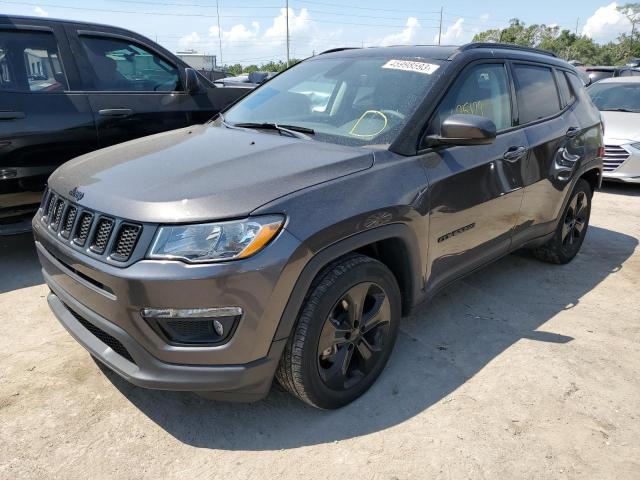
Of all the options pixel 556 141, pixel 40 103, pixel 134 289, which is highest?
pixel 40 103

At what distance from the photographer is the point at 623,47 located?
61625mm

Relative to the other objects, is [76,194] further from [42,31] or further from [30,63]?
[42,31]

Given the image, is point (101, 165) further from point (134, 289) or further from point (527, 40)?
point (527, 40)

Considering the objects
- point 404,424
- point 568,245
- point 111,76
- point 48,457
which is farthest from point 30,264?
point 568,245

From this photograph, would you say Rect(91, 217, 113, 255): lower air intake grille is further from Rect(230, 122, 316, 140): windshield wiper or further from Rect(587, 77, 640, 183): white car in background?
Rect(587, 77, 640, 183): white car in background

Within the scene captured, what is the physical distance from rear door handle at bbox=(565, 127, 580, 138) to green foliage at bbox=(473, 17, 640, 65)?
184ft

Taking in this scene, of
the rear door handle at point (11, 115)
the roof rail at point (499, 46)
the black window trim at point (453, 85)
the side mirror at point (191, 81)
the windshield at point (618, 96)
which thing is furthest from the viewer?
the windshield at point (618, 96)

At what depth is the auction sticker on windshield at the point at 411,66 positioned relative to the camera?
119 inches

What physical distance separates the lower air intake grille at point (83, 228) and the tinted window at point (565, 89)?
3661 millimetres

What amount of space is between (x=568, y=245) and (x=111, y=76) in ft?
13.9

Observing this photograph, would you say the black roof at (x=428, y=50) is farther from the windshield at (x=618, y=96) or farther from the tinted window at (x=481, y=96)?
the windshield at (x=618, y=96)

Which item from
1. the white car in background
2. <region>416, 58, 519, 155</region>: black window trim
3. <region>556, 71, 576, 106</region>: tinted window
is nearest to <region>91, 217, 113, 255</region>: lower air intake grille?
<region>416, 58, 519, 155</region>: black window trim

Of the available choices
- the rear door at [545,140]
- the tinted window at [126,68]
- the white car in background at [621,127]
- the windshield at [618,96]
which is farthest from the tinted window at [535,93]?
the windshield at [618,96]

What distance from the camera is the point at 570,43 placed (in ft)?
201
